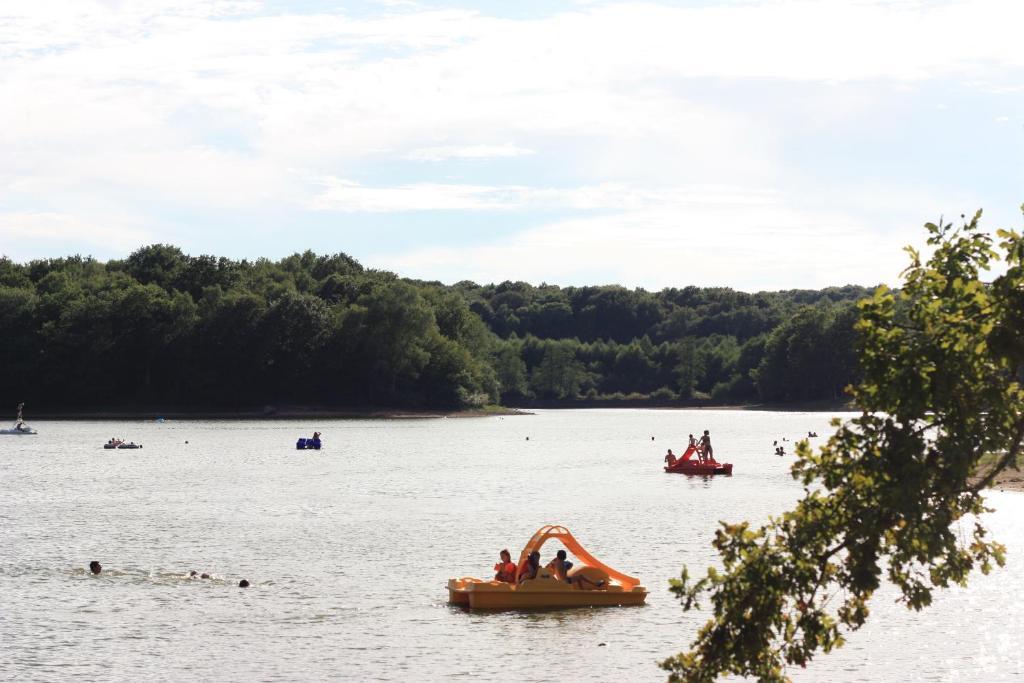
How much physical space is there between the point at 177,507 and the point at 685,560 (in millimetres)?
30120

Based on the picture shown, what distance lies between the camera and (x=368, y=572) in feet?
138

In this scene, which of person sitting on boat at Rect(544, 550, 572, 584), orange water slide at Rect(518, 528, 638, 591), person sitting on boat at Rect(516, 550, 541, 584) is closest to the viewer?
orange water slide at Rect(518, 528, 638, 591)

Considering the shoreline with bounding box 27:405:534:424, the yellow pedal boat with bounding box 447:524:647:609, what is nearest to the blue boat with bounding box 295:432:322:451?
the shoreline with bounding box 27:405:534:424

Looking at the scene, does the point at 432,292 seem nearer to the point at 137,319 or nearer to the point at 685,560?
the point at 137,319

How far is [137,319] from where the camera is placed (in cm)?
17825

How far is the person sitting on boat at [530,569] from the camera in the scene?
35.4m

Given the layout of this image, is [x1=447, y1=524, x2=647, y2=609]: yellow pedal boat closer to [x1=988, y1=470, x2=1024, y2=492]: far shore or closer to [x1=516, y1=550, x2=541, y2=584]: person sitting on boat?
[x1=516, y1=550, x2=541, y2=584]: person sitting on boat

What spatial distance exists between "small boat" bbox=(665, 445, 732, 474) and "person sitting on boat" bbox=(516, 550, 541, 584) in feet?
156

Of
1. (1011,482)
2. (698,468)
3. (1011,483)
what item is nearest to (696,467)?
(698,468)

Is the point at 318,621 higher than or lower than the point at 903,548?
lower

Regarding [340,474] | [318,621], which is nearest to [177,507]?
[340,474]

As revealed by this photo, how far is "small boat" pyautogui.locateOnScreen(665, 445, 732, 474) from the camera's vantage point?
82.2 m

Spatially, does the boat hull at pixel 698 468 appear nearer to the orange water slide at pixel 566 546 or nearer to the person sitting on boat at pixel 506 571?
the orange water slide at pixel 566 546

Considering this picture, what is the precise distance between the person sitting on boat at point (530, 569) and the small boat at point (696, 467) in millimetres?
47497
